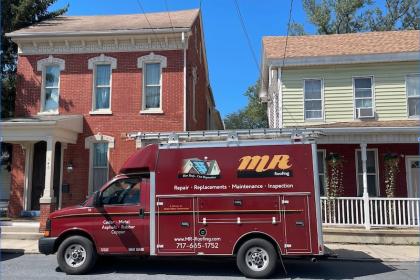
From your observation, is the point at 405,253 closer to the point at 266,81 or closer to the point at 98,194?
the point at 98,194

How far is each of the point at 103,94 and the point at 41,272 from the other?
29.3ft

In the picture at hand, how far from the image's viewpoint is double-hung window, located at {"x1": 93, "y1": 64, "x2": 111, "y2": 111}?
1702 cm

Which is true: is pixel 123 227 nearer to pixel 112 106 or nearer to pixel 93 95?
pixel 112 106

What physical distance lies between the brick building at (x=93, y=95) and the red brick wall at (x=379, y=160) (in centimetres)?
602

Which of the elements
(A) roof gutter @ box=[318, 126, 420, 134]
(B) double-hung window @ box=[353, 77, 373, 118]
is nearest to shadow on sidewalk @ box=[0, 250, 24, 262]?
(A) roof gutter @ box=[318, 126, 420, 134]

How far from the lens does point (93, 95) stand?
55.6 feet

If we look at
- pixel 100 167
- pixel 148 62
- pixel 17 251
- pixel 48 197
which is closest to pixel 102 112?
pixel 100 167

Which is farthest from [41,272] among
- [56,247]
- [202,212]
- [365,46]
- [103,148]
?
[365,46]

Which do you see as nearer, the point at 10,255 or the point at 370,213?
the point at 10,255

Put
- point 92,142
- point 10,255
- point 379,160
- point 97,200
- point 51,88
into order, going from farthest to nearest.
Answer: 1. point 51,88
2. point 92,142
3. point 379,160
4. point 10,255
5. point 97,200

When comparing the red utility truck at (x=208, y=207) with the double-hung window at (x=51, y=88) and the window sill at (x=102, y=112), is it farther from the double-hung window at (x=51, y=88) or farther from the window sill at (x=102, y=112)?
the double-hung window at (x=51, y=88)

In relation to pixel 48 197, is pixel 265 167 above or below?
above

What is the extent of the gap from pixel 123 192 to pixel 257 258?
3224 millimetres

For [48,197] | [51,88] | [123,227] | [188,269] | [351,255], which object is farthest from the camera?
[51,88]
